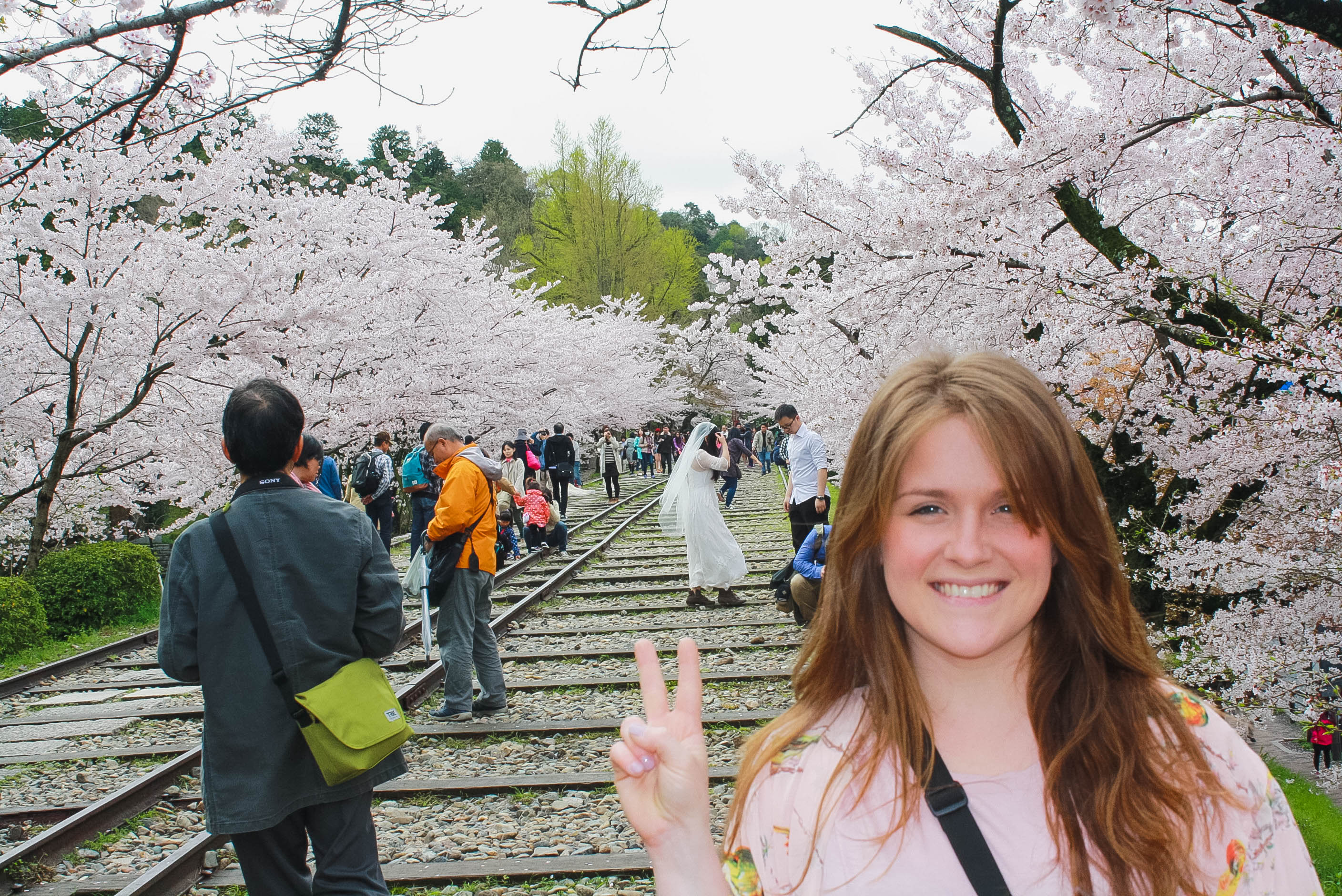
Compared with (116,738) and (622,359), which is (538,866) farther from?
(622,359)

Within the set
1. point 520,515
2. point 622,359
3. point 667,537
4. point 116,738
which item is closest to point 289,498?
point 116,738

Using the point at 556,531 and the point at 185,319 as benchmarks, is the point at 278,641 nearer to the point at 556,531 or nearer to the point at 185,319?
the point at 185,319

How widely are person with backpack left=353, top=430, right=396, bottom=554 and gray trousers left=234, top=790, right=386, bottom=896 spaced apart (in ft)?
31.0

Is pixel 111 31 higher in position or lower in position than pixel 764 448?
higher

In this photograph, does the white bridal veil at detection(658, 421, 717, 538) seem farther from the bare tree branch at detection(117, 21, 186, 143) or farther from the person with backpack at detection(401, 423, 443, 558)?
the bare tree branch at detection(117, 21, 186, 143)

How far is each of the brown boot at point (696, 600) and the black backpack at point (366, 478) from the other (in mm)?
4573

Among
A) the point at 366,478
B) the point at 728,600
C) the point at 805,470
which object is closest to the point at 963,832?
the point at 805,470

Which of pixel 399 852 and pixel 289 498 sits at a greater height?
pixel 289 498

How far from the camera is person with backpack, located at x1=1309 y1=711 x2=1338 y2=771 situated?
3975 millimetres

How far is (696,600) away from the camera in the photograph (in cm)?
1055

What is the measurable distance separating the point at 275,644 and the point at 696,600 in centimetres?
782

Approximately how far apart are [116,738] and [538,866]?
388 centimetres

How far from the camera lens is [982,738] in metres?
1.44

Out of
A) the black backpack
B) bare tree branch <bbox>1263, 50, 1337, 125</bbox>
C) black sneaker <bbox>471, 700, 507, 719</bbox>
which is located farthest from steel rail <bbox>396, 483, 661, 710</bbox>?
bare tree branch <bbox>1263, 50, 1337, 125</bbox>
